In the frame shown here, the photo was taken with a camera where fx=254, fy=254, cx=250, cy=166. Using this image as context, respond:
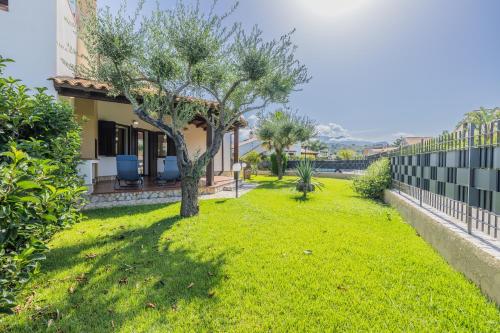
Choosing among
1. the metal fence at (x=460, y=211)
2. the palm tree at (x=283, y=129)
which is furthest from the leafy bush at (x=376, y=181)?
the palm tree at (x=283, y=129)

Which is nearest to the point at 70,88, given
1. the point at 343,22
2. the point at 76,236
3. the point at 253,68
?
the point at 76,236

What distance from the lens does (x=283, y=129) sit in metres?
20.6

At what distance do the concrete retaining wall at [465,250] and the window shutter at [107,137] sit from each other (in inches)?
526

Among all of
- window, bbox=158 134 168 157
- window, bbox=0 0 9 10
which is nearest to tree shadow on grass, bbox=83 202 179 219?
window, bbox=0 0 9 10

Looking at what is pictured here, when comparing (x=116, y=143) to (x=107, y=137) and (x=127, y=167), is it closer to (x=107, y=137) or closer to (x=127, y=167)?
(x=107, y=137)

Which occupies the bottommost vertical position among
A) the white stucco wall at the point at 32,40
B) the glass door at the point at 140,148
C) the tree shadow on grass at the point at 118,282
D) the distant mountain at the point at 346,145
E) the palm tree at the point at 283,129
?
the tree shadow on grass at the point at 118,282

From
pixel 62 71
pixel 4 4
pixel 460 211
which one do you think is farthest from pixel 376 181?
pixel 4 4

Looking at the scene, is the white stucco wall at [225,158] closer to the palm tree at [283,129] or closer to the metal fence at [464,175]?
the palm tree at [283,129]

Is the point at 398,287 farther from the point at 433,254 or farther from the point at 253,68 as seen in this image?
the point at 253,68

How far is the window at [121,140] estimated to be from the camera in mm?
13984

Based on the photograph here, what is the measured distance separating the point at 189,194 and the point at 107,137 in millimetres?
7929

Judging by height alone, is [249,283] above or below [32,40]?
below

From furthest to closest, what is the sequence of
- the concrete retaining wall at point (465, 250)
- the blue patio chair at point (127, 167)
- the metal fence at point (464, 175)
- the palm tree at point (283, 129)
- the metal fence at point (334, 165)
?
the metal fence at point (334, 165)
the palm tree at point (283, 129)
the blue patio chair at point (127, 167)
the metal fence at point (464, 175)
the concrete retaining wall at point (465, 250)

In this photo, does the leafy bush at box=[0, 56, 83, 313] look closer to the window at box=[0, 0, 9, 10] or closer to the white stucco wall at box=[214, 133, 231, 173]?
the window at box=[0, 0, 9, 10]
